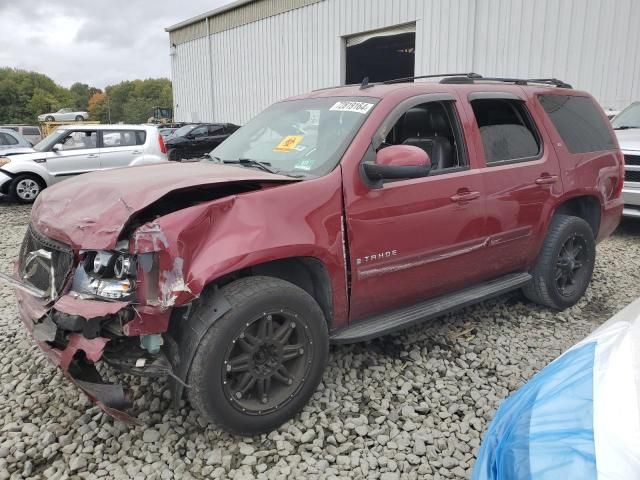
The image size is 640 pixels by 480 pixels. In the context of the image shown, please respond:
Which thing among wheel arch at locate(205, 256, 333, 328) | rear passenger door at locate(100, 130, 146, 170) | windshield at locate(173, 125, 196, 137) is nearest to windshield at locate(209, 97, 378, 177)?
wheel arch at locate(205, 256, 333, 328)

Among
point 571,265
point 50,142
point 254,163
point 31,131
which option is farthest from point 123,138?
point 31,131

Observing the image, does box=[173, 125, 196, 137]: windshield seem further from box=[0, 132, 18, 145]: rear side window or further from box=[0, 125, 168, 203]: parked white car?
box=[0, 125, 168, 203]: parked white car

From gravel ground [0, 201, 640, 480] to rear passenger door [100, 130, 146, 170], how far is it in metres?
7.37

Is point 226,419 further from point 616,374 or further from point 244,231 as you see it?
point 616,374

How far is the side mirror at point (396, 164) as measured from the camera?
9.43ft

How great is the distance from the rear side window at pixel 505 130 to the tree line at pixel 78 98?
258ft

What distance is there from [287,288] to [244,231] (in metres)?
0.38

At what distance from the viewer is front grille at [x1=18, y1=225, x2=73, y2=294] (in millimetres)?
2480

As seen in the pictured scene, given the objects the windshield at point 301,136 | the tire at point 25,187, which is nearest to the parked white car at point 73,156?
the tire at point 25,187

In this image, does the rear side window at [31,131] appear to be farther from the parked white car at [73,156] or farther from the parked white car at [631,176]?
the parked white car at [631,176]

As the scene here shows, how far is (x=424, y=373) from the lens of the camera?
11.0 feet

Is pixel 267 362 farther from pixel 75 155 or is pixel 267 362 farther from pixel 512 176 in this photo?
pixel 75 155

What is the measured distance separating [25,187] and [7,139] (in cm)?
274

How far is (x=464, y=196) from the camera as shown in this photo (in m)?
3.40
